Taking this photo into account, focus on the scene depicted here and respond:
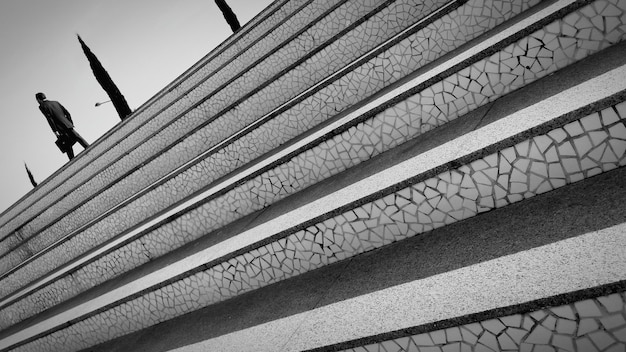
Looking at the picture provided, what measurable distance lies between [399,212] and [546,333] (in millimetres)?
676

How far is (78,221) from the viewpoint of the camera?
13.0 ft

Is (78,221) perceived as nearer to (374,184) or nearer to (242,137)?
(242,137)

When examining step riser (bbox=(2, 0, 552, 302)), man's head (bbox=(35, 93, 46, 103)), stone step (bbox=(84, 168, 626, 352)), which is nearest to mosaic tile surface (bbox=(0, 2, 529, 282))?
step riser (bbox=(2, 0, 552, 302))

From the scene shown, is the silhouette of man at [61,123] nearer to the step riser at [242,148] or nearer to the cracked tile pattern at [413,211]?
the step riser at [242,148]

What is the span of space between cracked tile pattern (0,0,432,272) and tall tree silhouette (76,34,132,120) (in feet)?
24.7

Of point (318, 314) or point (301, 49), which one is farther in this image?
point (301, 49)

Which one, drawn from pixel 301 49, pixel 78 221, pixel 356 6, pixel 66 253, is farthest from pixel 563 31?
pixel 78 221

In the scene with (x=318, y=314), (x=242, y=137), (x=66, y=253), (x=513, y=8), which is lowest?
(x=318, y=314)

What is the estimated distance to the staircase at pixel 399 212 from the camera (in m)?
0.95

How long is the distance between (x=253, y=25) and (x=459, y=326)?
14.5ft

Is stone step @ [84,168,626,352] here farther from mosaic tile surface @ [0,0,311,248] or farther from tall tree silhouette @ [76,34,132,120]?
tall tree silhouette @ [76,34,132,120]

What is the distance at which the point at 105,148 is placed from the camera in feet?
16.4

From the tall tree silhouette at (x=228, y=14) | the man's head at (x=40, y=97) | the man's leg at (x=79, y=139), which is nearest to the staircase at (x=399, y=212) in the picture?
the man's leg at (x=79, y=139)

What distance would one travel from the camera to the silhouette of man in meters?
7.01
